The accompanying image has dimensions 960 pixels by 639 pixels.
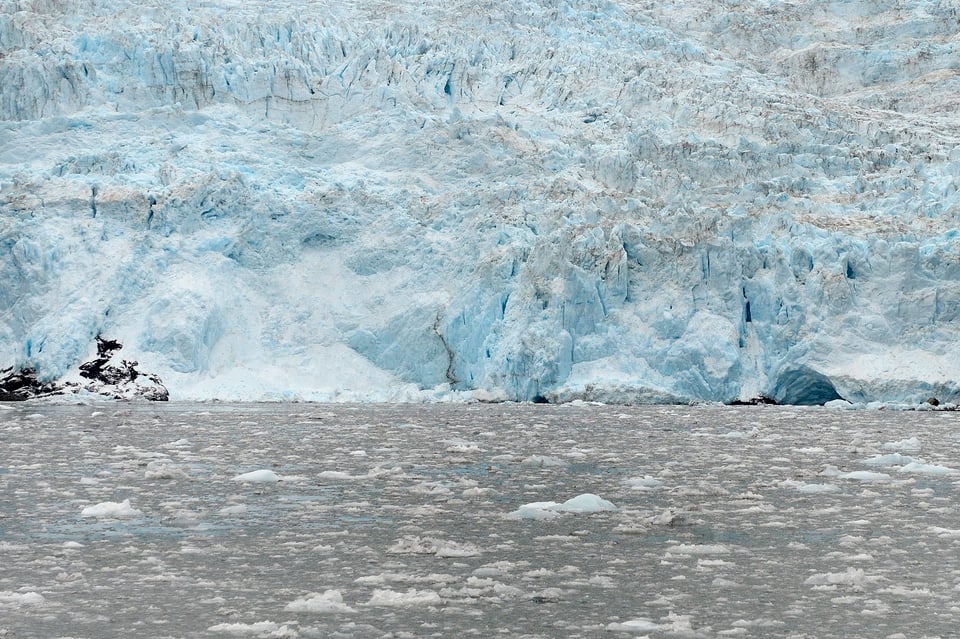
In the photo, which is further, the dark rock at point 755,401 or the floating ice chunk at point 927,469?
the dark rock at point 755,401

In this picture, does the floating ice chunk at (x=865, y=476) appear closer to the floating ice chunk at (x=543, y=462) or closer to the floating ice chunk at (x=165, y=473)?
the floating ice chunk at (x=543, y=462)

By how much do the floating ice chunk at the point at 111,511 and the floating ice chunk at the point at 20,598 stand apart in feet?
8.09

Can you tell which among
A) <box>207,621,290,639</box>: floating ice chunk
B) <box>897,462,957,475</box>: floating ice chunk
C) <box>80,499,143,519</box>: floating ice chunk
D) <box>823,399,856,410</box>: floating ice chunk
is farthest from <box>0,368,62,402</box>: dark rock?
<box>207,621,290,639</box>: floating ice chunk

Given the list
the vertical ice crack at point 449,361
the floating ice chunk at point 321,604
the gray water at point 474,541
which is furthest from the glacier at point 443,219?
the floating ice chunk at point 321,604

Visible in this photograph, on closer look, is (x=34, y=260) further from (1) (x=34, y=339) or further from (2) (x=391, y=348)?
(2) (x=391, y=348)

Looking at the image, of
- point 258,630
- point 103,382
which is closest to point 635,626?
point 258,630

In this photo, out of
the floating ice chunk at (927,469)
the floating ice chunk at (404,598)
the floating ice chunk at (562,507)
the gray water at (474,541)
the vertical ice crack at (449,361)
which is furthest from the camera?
the vertical ice crack at (449,361)

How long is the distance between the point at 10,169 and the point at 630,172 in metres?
18.2

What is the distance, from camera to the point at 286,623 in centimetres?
486

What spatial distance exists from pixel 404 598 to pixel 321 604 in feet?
1.41

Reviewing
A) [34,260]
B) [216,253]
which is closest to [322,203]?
[216,253]

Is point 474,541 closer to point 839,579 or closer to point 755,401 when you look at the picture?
point 839,579

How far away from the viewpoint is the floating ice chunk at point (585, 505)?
8.16 m

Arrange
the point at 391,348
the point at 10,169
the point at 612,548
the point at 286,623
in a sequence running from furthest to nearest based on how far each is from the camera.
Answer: the point at 10,169 → the point at 391,348 → the point at 612,548 → the point at 286,623
